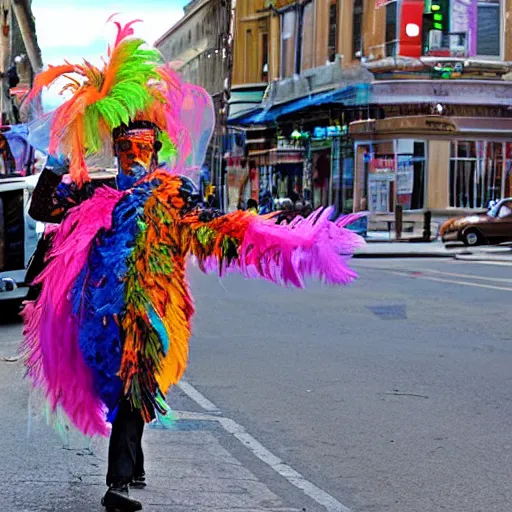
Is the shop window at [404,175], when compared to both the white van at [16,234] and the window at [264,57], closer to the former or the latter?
the window at [264,57]

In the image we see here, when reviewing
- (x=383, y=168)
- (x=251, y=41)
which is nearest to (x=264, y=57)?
(x=251, y=41)

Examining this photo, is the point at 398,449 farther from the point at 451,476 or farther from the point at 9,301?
the point at 9,301

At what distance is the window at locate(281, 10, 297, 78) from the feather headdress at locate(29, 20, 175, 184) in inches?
1558

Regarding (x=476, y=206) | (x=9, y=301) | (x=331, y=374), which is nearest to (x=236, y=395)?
(x=331, y=374)

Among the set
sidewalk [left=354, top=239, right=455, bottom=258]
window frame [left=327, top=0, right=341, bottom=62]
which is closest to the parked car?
sidewalk [left=354, top=239, right=455, bottom=258]

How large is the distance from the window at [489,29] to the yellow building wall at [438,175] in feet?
10.7

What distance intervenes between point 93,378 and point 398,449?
2.31 metres

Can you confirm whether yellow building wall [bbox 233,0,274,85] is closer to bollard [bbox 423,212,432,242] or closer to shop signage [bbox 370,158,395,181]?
shop signage [bbox 370,158,395,181]

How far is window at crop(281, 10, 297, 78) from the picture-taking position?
44.5 metres

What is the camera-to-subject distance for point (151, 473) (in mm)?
5895

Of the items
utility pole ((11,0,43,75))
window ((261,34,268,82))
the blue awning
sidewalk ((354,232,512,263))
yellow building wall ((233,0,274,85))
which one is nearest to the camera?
sidewalk ((354,232,512,263))

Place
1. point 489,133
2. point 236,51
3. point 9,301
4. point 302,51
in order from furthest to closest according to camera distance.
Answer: point 236,51 < point 302,51 < point 489,133 < point 9,301

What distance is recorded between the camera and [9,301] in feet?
41.2

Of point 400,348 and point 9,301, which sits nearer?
point 400,348
